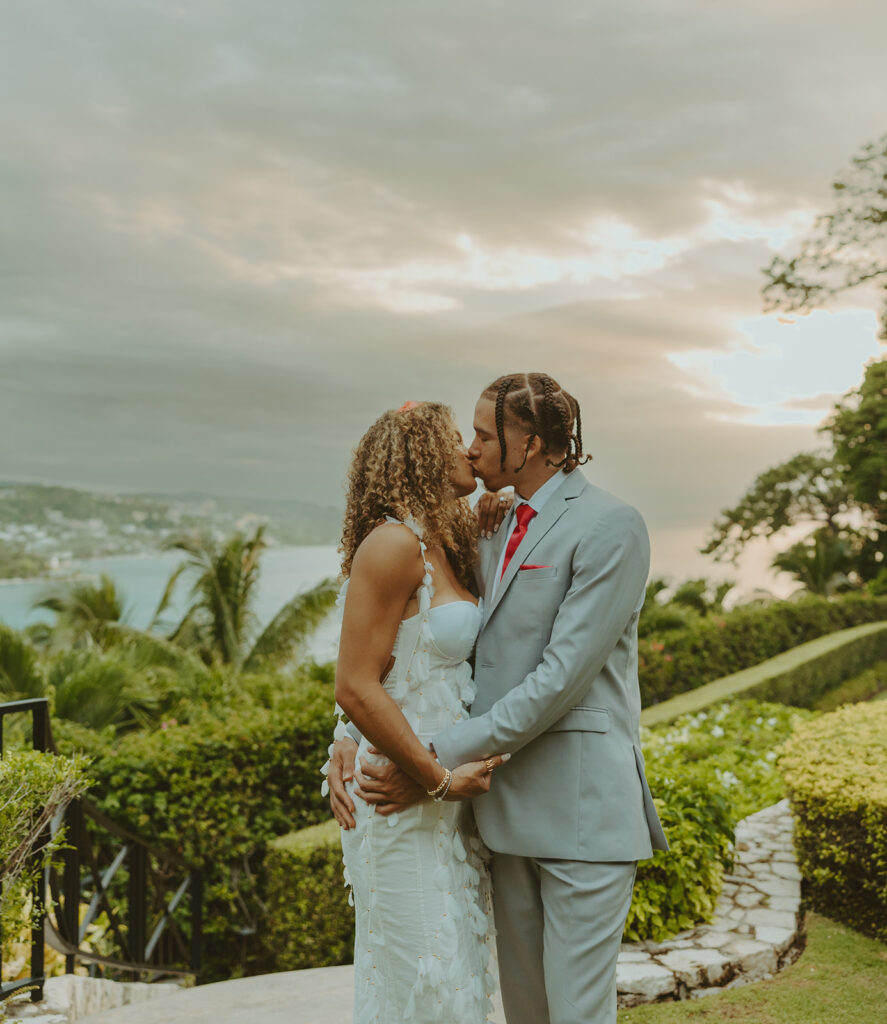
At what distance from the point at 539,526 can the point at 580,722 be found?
0.57 meters

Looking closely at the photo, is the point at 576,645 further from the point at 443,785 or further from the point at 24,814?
Answer: the point at 24,814

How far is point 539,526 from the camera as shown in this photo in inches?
98.0

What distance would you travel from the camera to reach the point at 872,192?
1922cm

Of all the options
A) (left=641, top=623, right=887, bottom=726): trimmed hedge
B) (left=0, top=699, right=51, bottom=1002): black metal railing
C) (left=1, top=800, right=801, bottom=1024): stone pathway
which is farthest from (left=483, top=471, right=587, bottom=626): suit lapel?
(left=641, top=623, right=887, bottom=726): trimmed hedge

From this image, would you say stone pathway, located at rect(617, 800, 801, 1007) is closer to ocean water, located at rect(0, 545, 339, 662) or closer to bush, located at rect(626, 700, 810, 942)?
bush, located at rect(626, 700, 810, 942)

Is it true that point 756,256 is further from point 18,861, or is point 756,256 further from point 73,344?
point 73,344

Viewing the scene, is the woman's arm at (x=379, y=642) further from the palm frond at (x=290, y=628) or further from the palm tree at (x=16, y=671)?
the palm frond at (x=290, y=628)

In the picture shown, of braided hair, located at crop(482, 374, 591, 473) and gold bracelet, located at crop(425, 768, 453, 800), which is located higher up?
braided hair, located at crop(482, 374, 591, 473)

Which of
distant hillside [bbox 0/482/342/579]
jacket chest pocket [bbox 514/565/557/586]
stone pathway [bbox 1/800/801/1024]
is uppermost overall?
distant hillside [bbox 0/482/342/579]

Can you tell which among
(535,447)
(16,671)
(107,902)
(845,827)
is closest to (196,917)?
(107,902)

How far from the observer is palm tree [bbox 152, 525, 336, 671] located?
1688 cm

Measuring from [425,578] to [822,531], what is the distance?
28.5 meters

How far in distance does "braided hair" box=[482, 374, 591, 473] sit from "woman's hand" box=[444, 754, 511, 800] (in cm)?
86

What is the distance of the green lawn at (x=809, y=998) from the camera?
3701mm
